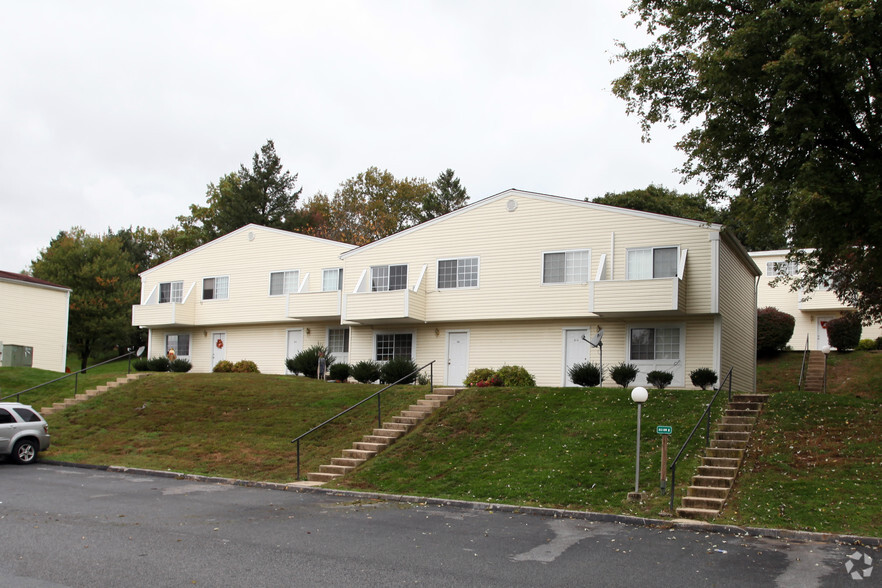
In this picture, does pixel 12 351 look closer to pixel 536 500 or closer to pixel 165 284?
pixel 165 284

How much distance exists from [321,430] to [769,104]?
13925mm

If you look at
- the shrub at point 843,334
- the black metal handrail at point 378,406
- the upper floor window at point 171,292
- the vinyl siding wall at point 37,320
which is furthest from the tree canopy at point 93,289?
the shrub at point 843,334

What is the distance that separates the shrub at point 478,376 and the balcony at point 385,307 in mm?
3197

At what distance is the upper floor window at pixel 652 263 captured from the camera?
74.5 feet

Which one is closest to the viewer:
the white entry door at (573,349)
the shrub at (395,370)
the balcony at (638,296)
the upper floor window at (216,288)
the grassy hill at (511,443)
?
the grassy hill at (511,443)

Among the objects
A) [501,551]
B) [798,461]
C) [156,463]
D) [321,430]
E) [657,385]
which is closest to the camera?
[501,551]

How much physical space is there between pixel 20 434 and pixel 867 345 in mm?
33292

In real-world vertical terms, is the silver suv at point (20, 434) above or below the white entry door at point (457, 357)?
below

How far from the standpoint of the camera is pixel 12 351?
35125 mm

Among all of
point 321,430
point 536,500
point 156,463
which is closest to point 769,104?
point 536,500

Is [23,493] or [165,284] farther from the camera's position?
[165,284]

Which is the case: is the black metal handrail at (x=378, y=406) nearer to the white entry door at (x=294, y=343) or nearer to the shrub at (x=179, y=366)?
the white entry door at (x=294, y=343)

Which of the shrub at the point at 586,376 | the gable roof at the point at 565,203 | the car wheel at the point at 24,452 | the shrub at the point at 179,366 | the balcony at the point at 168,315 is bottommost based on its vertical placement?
the car wheel at the point at 24,452

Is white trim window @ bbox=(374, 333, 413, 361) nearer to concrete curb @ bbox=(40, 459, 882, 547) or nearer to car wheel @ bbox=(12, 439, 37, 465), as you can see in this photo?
concrete curb @ bbox=(40, 459, 882, 547)
